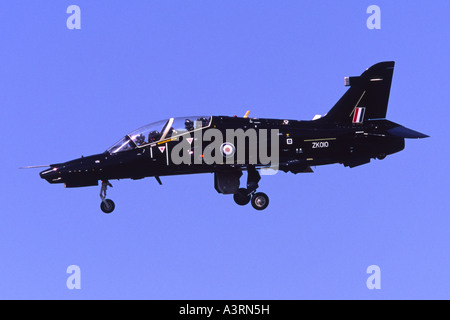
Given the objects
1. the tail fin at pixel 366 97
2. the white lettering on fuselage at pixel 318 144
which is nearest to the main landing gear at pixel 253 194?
the white lettering on fuselage at pixel 318 144

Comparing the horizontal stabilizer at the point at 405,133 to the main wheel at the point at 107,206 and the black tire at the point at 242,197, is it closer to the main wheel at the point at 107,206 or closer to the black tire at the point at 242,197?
the black tire at the point at 242,197

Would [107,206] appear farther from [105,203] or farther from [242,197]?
[242,197]

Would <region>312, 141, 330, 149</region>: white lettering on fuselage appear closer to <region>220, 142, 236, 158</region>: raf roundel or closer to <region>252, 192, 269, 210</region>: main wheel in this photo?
<region>252, 192, 269, 210</region>: main wheel

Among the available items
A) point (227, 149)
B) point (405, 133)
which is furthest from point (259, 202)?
point (405, 133)

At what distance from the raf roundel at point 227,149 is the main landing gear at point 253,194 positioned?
1421 mm

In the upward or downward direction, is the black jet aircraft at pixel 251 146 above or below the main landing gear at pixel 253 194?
above

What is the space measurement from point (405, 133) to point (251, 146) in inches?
290

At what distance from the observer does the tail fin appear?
50656 mm

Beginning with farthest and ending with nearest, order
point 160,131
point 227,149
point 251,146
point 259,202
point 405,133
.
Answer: point 405,133 → point 259,202 → point 251,146 → point 227,149 → point 160,131

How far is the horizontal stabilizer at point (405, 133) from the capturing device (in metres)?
50.0

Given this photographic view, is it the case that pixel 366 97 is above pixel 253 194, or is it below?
above

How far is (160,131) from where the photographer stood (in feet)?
156
